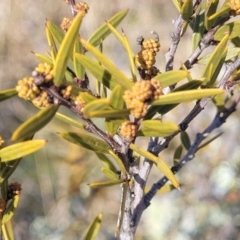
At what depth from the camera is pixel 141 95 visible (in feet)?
1.11

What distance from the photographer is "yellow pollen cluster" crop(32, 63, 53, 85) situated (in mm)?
325

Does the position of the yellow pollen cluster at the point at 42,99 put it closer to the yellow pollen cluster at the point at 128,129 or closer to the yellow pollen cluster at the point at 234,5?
the yellow pollen cluster at the point at 128,129

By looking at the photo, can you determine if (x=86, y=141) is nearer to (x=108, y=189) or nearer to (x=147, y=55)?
(x=147, y=55)

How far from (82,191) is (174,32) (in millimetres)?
1857

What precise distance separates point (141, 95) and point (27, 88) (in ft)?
0.32

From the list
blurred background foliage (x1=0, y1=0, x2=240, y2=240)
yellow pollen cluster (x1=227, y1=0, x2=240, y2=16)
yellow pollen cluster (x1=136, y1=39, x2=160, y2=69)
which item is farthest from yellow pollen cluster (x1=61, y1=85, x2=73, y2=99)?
blurred background foliage (x1=0, y1=0, x2=240, y2=240)

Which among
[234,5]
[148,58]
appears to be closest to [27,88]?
[148,58]

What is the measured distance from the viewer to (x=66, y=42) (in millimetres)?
328

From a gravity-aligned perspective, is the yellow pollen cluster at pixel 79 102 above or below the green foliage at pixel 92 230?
above

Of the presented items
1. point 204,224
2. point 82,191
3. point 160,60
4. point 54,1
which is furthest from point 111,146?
point 54,1

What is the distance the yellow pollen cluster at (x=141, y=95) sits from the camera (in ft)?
1.11

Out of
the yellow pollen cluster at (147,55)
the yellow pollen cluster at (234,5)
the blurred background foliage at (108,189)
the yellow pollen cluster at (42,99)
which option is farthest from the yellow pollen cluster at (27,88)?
the blurred background foliage at (108,189)

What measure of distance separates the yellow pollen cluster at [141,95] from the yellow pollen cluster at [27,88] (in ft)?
0.26

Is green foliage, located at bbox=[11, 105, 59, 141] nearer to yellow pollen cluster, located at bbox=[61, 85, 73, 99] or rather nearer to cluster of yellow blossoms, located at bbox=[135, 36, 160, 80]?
yellow pollen cluster, located at bbox=[61, 85, 73, 99]
